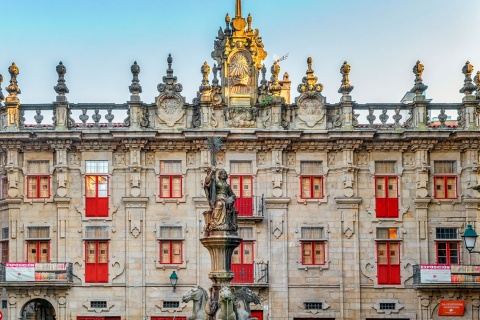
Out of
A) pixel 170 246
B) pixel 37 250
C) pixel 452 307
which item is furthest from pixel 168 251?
pixel 452 307

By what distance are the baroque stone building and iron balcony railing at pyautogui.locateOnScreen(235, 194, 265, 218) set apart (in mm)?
101

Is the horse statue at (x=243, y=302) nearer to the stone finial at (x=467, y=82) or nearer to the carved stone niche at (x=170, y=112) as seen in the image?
the carved stone niche at (x=170, y=112)

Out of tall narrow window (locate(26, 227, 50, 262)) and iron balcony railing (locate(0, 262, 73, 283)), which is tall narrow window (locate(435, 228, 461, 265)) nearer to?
iron balcony railing (locate(0, 262, 73, 283))

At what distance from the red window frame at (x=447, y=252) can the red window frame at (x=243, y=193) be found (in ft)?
30.3

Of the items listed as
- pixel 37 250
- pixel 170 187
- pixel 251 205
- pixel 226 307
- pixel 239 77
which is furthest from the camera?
pixel 239 77

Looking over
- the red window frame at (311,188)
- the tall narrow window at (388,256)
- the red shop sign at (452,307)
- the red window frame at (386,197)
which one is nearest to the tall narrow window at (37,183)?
the red window frame at (311,188)

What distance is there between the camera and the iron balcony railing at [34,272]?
151 feet

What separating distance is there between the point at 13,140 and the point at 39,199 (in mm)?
3098

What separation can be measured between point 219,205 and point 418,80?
21.7 meters

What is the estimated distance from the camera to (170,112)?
48.3 m

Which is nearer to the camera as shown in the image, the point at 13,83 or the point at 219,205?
the point at 219,205

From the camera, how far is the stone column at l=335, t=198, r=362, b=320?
156 feet

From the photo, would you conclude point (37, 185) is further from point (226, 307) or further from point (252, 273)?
point (226, 307)

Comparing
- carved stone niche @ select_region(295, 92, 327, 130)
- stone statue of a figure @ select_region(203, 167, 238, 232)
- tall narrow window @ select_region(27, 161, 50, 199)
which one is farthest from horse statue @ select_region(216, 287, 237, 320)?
tall narrow window @ select_region(27, 161, 50, 199)
